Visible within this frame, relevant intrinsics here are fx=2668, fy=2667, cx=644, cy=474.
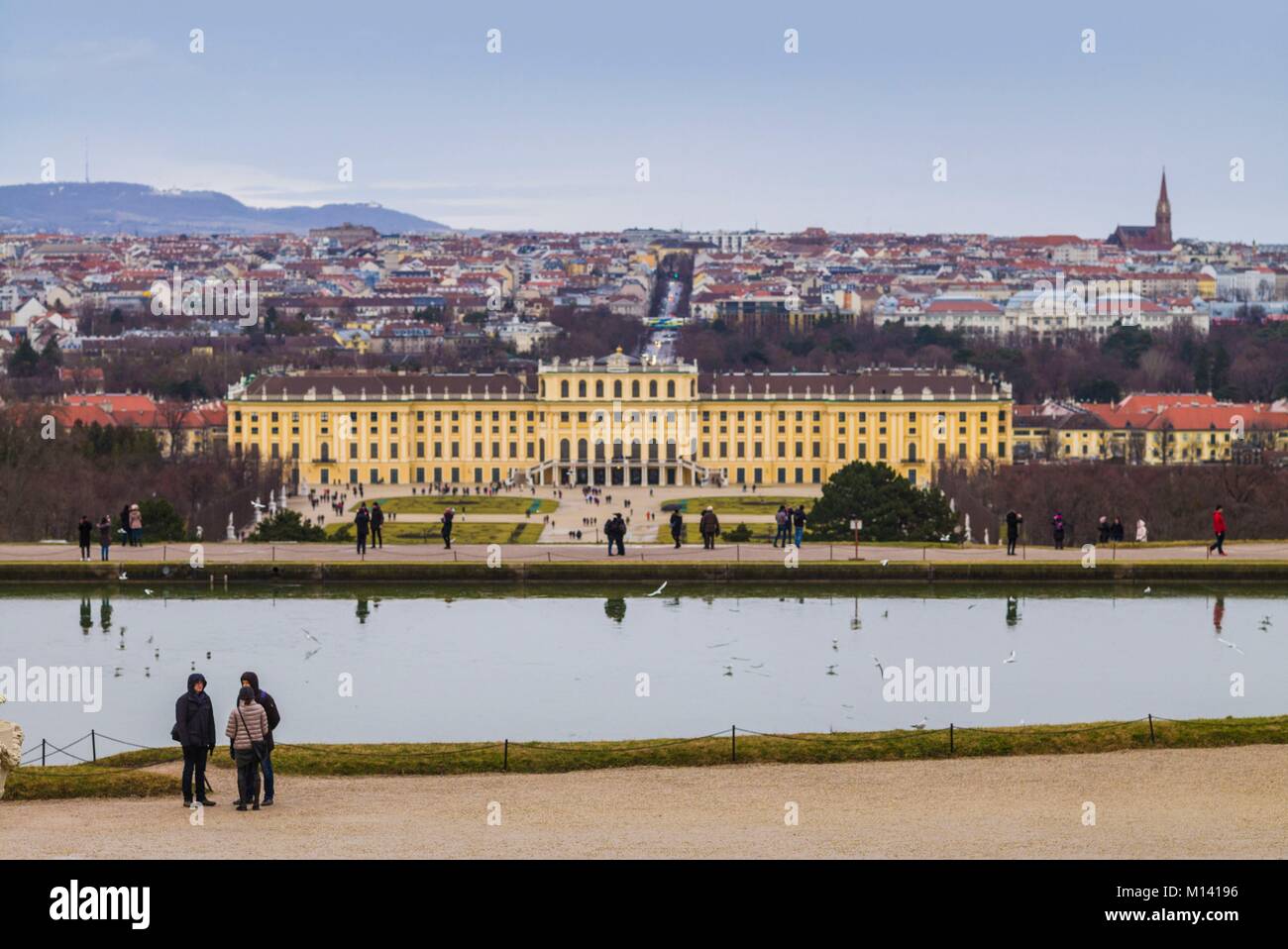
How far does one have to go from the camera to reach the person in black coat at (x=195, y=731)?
13.8 meters

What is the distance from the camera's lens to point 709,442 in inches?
2945

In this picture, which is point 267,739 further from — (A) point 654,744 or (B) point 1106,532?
(B) point 1106,532

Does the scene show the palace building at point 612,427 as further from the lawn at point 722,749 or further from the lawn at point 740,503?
the lawn at point 722,749

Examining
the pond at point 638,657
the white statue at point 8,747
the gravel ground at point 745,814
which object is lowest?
the pond at point 638,657

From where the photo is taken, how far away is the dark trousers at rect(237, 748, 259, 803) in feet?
45.2

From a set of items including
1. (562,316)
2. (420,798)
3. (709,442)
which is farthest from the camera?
(562,316)

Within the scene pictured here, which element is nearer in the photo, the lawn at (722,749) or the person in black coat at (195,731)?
the person in black coat at (195,731)

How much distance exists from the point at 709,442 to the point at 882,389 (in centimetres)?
528

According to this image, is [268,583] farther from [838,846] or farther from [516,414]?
[516,414]

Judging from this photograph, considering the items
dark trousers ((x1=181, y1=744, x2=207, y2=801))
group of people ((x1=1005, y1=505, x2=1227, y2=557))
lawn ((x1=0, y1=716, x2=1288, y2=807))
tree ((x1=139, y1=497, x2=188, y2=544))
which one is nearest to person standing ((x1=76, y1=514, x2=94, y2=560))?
tree ((x1=139, y1=497, x2=188, y2=544))

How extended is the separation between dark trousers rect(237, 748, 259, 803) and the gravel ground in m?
0.14

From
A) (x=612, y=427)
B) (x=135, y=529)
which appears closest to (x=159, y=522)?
(x=135, y=529)

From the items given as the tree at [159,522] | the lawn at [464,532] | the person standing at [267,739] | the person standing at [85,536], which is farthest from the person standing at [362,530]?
the person standing at [267,739]
